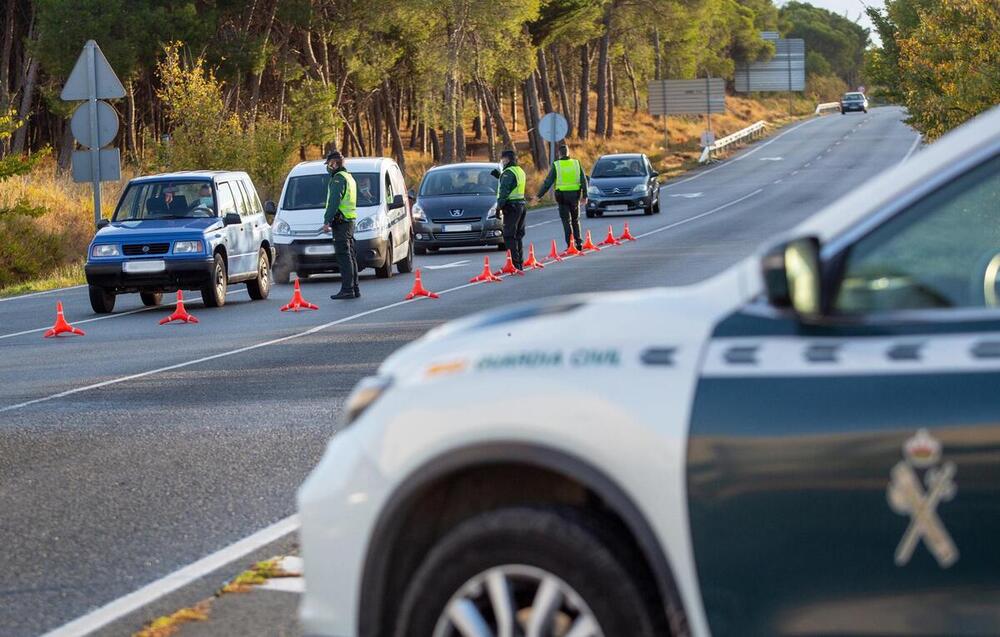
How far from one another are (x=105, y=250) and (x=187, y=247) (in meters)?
1.04

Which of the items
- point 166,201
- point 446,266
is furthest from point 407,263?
point 166,201

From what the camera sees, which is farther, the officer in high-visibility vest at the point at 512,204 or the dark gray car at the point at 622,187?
the dark gray car at the point at 622,187

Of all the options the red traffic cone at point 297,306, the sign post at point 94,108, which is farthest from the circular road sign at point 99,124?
the red traffic cone at point 297,306

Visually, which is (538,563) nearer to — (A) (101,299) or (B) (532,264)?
(A) (101,299)

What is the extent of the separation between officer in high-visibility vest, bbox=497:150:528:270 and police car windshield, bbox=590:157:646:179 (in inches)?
781

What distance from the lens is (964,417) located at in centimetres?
356

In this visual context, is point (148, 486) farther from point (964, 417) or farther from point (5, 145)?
point (5, 145)

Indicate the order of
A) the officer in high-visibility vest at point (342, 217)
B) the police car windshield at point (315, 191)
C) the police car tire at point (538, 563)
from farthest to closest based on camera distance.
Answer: the police car windshield at point (315, 191), the officer in high-visibility vest at point (342, 217), the police car tire at point (538, 563)

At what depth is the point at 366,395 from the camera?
4387 millimetres

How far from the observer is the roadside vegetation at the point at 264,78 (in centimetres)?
3897

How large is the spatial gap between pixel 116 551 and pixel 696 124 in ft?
341

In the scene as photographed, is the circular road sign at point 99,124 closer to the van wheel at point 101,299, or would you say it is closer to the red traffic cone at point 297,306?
the van wheel at point 101,299

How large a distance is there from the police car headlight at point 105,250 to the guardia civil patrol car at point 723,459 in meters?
18.2

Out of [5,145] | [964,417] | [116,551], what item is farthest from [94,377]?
[5,145]
